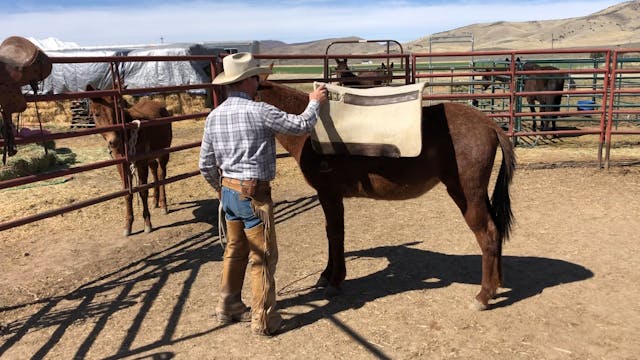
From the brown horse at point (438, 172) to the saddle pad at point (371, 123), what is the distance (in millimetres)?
158

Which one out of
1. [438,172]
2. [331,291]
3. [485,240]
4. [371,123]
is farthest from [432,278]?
[371,123]

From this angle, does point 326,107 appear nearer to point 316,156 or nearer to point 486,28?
point 316,156

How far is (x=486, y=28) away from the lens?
148m

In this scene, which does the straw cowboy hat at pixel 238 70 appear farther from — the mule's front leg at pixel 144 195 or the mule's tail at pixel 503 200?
the mule's front leg at pixel 144 195

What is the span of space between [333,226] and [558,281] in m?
1.92

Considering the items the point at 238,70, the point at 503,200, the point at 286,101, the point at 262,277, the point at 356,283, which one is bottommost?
the point at 356,283

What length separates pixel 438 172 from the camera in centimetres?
356

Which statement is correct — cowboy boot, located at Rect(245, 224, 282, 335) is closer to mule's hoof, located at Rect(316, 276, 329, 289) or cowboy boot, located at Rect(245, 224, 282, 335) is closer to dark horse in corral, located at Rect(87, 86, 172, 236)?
mule's hoof, located at Rect(316, 276, 329, 289)

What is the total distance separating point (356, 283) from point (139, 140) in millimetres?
3192

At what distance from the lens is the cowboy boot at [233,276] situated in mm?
3301

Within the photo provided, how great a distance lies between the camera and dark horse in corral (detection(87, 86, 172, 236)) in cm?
509

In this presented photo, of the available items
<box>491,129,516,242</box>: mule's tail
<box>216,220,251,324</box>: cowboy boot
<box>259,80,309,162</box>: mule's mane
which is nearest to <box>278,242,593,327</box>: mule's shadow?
<box>216,220,251,324</box>: cowboy boot

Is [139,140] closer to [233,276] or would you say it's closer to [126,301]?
[126,301]

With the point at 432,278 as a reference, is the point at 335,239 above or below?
above
